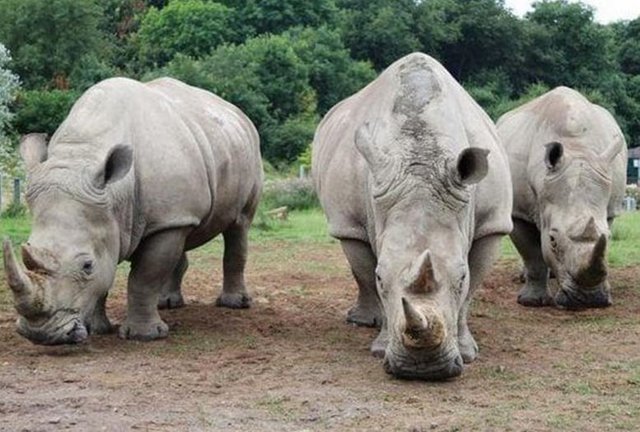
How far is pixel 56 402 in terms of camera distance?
245 inches

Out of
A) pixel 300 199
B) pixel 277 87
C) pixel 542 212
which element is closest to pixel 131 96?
pixel 542 212

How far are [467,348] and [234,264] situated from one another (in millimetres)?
3286

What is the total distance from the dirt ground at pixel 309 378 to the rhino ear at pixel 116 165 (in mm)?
1133

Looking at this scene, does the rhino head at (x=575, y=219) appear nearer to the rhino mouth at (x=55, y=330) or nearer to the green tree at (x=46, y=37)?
the rhino mouth at (x=55, y=330)

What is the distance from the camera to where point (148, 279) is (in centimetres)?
824

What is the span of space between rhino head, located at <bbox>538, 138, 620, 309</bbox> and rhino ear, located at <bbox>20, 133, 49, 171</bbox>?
4.04 metres

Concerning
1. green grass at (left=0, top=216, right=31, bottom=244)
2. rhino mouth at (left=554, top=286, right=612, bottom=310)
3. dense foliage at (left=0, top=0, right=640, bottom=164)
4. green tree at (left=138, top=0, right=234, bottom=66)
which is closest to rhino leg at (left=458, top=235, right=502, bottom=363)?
rhino mouth at (left=554, top=286, right=612, bottom=310)

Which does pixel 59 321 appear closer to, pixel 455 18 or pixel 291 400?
pixel 291 400

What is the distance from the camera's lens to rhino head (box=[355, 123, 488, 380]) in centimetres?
632

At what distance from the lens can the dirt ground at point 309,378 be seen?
587 cm

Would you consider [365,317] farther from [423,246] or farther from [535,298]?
[423,246]


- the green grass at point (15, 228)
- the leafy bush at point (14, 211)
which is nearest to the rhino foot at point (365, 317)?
the green grass at point (15, 228)

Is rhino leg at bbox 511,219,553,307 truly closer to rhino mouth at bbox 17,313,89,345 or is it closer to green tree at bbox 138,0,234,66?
rhino mouth at bbox 17,313,89,345

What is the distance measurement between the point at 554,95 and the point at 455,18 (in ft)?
158
